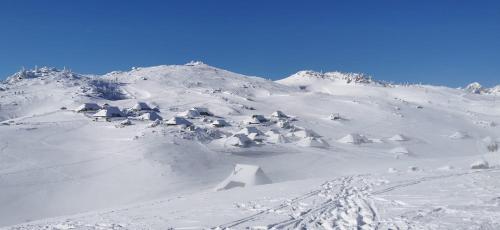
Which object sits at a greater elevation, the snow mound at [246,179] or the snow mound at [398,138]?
the snow mound at [398,138]

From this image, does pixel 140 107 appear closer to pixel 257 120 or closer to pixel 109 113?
pixel 109 113

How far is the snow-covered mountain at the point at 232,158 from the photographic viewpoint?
51.1ft

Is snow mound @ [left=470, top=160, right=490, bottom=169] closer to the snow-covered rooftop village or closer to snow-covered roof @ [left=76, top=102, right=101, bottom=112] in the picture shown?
the snow-covered rooftop village

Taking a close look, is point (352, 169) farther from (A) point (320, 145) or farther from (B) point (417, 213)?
(B) point (417, 213)

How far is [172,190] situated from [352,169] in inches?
705

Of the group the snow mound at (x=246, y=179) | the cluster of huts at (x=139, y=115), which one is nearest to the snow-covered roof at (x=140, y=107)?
the cluster of huts at (x=139, y=115)

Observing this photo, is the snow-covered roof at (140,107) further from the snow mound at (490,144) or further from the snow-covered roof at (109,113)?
the snow mound at (490,144)

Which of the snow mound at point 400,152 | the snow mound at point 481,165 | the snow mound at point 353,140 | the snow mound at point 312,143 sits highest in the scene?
the snow mound at point 353,140

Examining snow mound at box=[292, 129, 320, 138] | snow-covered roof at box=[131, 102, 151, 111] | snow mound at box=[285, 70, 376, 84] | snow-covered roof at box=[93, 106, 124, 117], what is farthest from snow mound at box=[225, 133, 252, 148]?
snow mound at box=[285, 70, 376, 84]

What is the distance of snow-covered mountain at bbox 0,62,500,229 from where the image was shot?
1559cm

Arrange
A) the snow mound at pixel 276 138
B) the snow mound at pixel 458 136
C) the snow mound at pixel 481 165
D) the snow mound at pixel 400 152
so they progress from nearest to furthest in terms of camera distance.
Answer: the snow mound at pixel 481 165, the snow mound at pixel 400 152, the snow mound at pixel 276 138, the snow mound at pixel 458 136

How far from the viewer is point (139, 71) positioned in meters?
129

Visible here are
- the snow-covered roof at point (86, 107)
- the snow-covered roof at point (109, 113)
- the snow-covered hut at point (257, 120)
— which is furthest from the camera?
the snow-covered hut at point (257, 120)

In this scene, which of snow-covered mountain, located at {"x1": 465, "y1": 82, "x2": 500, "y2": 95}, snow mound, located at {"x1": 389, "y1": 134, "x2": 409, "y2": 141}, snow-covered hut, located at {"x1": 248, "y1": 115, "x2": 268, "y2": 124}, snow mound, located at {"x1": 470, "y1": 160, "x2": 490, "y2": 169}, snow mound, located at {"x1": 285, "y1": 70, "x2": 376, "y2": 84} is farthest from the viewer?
snow-covered mountain, located at {"x1": 465, "y1": 82, "x2": 500, "y2": 95}
